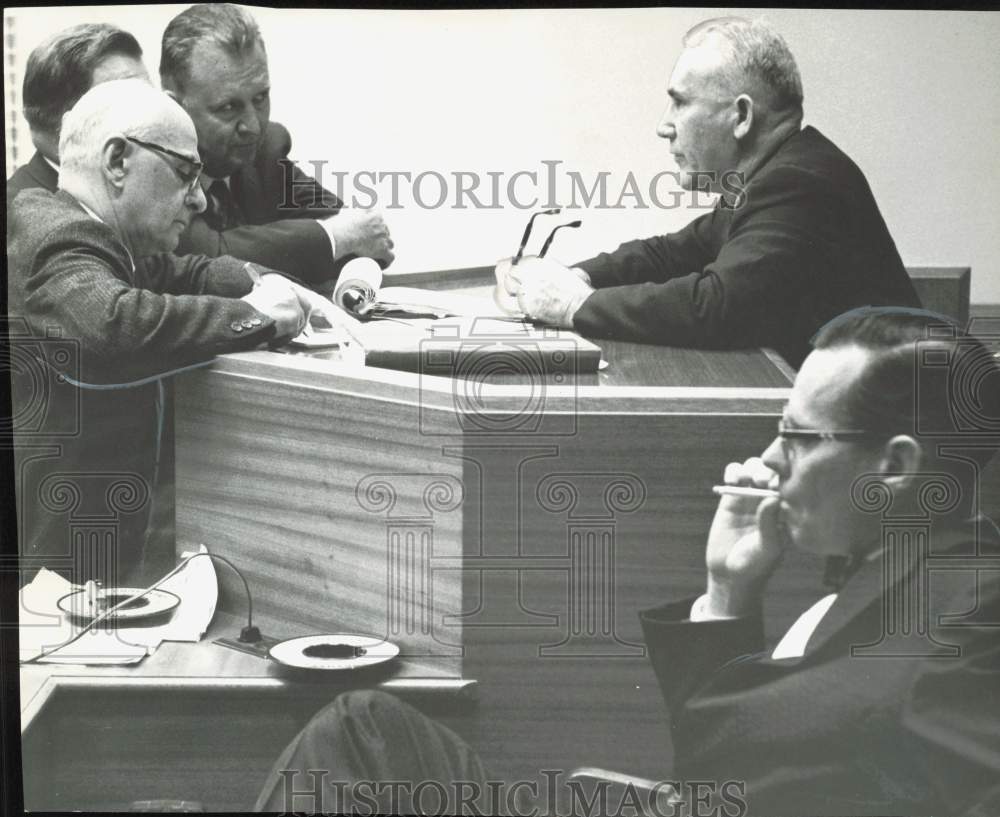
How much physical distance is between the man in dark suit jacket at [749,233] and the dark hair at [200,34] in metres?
0.91

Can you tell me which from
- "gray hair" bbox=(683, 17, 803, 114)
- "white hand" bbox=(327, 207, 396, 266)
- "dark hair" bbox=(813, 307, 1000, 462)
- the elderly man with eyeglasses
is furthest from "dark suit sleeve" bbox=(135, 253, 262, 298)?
"dark hair" bbox=(813, 307, 1000, 462)

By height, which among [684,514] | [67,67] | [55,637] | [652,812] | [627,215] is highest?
[67,67]

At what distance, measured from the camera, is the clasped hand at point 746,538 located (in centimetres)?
301

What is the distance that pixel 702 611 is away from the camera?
3.04 metres

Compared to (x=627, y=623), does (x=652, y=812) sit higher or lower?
lower

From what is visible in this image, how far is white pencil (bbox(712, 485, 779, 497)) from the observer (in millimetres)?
3004

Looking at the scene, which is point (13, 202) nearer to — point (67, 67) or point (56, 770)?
point (67, 67)

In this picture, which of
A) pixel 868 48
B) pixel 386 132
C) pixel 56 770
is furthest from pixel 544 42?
pixel 56 770

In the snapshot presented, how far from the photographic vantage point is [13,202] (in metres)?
3.15

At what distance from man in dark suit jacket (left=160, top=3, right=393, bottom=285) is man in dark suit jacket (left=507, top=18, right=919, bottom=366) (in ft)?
1.75

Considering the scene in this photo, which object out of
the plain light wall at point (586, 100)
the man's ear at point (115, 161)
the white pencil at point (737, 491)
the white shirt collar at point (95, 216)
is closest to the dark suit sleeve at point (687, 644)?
the white pencil at point (737, 491)

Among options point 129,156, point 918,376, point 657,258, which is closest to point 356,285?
point 129,156

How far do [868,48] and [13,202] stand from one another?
1975 millimetres

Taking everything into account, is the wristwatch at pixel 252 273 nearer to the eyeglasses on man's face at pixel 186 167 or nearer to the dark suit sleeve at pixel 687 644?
the eyeglasses on man's face at pixel 186 167
